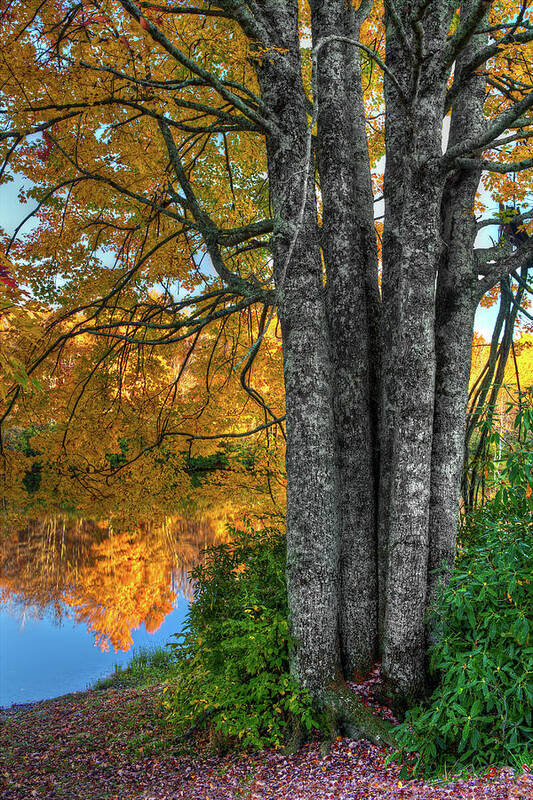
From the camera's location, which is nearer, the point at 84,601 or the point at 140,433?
the point at 140,433

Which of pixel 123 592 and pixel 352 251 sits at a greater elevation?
pixel 352 251

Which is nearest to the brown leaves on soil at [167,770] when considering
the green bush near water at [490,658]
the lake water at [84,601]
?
the green bush near water at [490,658]

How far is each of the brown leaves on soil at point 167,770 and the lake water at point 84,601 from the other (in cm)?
438

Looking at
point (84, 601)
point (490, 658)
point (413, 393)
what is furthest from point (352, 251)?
point (84, 601)

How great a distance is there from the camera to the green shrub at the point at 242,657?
351cm

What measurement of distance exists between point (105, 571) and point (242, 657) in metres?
11.3

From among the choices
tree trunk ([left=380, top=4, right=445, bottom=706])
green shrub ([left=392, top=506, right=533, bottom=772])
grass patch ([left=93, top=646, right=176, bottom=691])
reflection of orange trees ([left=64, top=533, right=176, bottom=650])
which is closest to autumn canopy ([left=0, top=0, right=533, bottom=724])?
tree trunk ([left=380, top=4, right=445, bottom=706])

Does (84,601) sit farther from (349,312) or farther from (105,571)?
(349,312)

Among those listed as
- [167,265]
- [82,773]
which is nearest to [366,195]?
[167,265]

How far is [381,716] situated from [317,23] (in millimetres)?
5105

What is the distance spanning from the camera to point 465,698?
9.15 ft

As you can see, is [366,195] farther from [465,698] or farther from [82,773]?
[82,773]

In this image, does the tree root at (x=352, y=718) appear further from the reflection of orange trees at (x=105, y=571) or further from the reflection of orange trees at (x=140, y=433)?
the reflection of orange trees at (x=105, y=571)

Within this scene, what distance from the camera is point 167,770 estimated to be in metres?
3.75
